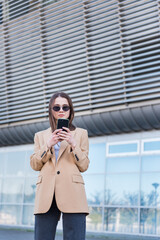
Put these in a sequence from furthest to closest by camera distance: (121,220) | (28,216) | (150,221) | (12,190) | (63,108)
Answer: (12,190) < (28,216) < (121,220) < (150,221) < (63,108)

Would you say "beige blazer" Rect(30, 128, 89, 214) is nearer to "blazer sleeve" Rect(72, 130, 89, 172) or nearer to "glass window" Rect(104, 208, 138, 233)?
"blazer sleeve" Rect(72, 130, 89, 172)

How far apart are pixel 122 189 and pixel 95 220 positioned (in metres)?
1.60

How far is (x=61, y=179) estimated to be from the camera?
9.05 ft

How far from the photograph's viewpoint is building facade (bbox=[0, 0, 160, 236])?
1263cm

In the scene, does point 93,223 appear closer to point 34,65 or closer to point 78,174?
point 34,65

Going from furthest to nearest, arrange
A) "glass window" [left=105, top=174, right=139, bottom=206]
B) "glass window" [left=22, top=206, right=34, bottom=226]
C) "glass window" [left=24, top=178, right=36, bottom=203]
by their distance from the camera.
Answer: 1. "glass window" [left=24, top=178, right=36, bottom=203]
2. "glass window" [left=22, top=206, right=34, bottom=226]
3. "glass window" [left=105, top=174, right=139, bottom=206]

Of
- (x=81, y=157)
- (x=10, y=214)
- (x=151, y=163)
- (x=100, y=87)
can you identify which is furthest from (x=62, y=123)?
(x=10, y=214)

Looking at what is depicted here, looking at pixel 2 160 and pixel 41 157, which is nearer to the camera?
pixel 41 157

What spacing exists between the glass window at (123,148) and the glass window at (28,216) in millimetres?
4490

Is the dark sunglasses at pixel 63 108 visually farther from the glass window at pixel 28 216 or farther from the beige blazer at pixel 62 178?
the glass window at pixel 28 216

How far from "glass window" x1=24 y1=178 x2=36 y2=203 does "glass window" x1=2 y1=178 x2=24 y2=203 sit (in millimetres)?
266

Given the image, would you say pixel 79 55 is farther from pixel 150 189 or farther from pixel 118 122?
pixel 150 189

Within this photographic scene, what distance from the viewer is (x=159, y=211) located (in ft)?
41.7

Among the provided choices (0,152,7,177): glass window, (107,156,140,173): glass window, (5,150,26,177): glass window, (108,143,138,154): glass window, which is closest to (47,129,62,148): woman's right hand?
(107,156,140,173): glass window
